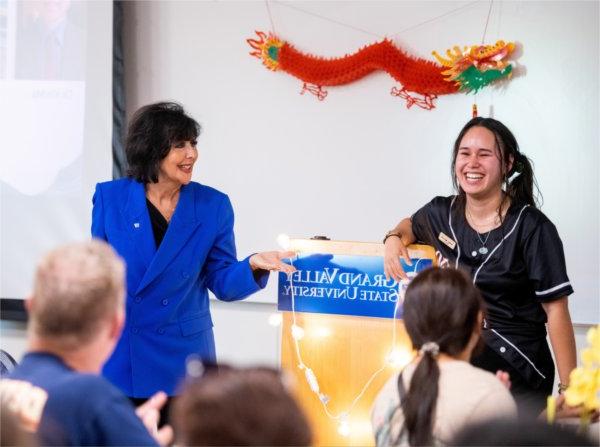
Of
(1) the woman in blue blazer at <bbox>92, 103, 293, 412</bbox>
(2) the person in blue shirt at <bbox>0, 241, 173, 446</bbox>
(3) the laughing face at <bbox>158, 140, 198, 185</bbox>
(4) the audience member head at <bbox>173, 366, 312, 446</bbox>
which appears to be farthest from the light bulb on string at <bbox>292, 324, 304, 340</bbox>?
(4) the audience member head at <bbox>173, 366, 312, 446</bbox>

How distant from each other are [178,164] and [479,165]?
0.94 meters

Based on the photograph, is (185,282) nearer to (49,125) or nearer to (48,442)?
(48,442)

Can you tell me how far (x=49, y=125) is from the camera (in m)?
4.27

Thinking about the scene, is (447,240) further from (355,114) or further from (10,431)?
(10,431)

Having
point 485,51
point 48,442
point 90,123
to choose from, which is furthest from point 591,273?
point 48,442

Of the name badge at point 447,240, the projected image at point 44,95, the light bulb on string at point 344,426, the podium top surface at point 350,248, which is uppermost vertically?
the projected image at point 44,95

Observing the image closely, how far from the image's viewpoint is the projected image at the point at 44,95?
423 centimetres

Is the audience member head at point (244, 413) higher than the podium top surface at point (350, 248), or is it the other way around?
the podium top surface at point (350, 248)

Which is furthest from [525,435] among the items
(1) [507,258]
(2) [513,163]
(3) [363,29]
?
(3) [363,29]

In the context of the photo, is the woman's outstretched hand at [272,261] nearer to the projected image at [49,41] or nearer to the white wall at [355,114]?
the white wall at [355,114]

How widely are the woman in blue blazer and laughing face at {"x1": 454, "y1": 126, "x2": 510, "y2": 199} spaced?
607 millimetres

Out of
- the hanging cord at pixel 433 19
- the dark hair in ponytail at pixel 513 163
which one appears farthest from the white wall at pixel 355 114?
the dark hair in ponytail at pixel 513 163

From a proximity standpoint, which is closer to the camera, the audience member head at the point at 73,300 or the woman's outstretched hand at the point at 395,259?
the audience member head at the point at 73,300

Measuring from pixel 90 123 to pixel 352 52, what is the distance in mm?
1363
